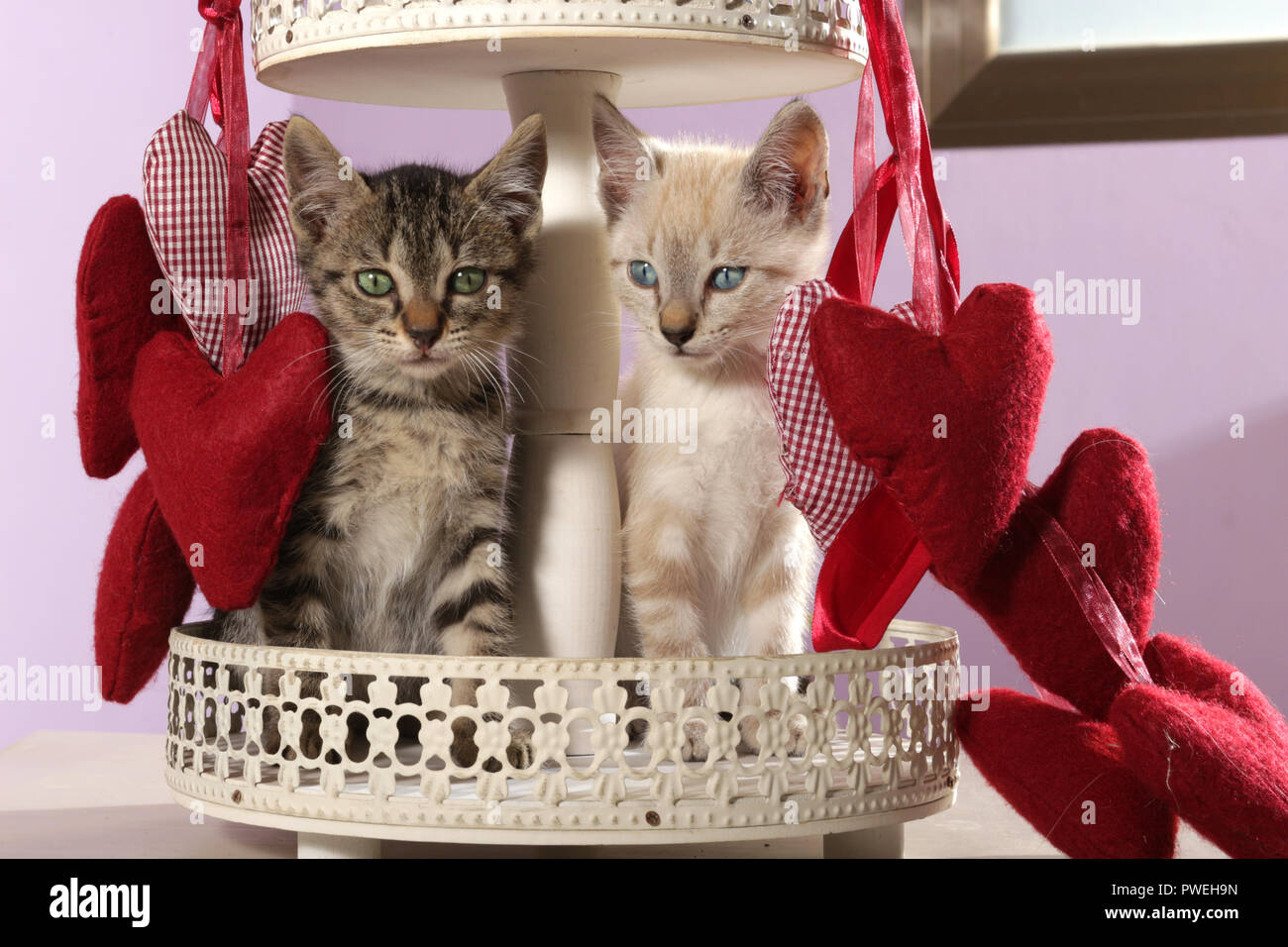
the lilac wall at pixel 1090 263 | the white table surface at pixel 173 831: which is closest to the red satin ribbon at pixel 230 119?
the white table surface at pixel 173 831

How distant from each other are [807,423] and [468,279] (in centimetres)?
31

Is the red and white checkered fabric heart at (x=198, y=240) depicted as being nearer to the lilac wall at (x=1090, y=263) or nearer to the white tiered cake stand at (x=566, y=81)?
the white tiered cake stand at (x=566, y=81)

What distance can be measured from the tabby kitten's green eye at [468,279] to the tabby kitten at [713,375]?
4.4 inches

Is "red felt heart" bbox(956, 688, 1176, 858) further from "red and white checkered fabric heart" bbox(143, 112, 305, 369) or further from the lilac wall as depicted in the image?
the lilac wall

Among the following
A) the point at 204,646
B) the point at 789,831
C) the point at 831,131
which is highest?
the point at 831,131

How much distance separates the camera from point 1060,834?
877 mm

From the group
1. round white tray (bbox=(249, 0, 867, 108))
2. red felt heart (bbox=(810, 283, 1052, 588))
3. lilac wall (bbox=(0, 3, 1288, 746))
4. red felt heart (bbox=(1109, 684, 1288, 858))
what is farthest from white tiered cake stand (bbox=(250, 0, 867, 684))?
lilac wall (bbox=(0, 3, 1288, 746))

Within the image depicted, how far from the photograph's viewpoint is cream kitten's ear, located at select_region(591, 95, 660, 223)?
1016mm

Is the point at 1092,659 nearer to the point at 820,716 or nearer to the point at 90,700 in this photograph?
the point at 820,716

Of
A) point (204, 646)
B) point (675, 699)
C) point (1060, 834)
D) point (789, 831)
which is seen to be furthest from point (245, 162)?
point (1060, 834)

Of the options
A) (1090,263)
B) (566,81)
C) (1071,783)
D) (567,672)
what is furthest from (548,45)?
(1090,263)

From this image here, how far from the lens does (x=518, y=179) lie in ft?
3.34

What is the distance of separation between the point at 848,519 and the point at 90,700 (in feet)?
4.32

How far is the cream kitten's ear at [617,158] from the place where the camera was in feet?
3.33
